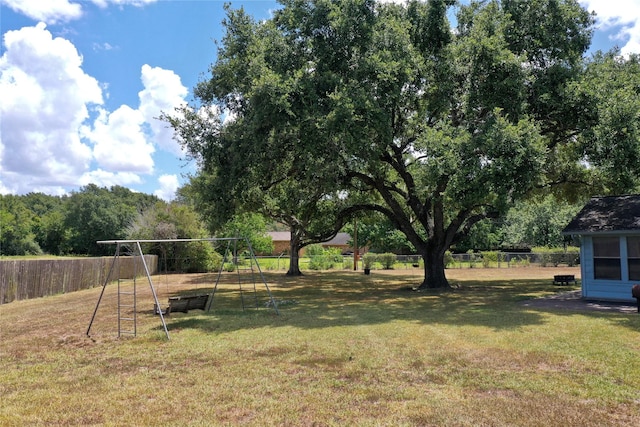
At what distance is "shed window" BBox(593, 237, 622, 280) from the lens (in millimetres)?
14359

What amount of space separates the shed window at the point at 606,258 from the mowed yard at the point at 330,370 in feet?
9.43

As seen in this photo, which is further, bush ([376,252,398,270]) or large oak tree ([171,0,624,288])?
bush ([376,252,398,270])

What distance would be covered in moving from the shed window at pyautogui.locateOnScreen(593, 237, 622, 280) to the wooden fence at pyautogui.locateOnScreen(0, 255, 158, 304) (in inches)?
590

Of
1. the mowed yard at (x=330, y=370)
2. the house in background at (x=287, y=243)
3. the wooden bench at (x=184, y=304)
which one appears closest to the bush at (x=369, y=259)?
the mowed yard at (x=330, y=370)

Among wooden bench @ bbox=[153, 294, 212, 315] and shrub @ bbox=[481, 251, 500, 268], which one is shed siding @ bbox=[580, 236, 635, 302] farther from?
shrub @ bbox=[481, 251, 500, 268]

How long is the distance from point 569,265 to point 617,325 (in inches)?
1228

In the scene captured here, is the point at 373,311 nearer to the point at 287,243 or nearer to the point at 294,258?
the point at 294,258

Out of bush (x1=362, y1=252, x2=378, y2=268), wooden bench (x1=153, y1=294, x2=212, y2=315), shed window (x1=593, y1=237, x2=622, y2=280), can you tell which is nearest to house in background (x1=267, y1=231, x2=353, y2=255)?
bush (x1=362, y1=252, x2=378, y2=268)

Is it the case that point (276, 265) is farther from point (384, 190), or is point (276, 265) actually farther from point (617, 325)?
point (617, 325)

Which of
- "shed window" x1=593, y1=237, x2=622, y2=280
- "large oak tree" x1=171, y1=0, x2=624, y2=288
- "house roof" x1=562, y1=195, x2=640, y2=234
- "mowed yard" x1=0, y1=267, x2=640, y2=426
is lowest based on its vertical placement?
"mowed yard" x1=0, y1=267, x2=640, y2=426

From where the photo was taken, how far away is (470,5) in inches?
721

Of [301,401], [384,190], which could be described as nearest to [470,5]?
[384,190]

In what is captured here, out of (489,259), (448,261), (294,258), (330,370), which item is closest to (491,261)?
(489,259)

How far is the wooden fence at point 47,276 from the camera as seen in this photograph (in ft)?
55.0
